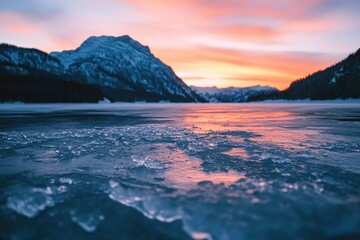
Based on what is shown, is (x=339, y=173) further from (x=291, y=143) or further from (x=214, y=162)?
(x=291, y=143)

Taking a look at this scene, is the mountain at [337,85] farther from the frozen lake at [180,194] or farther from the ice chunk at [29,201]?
the ice chunk at [29,201]

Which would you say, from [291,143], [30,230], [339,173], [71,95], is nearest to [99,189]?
[30,230]

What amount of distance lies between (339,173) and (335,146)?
13.7ft

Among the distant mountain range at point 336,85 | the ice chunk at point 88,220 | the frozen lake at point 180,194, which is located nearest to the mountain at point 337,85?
the distant mountain range at point 336,85

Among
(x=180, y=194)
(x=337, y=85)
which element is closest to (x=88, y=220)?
(x=180, y=194)

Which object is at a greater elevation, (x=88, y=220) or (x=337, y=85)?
(x=337, y=85)

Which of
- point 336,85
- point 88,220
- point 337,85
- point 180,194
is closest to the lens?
point 88,220

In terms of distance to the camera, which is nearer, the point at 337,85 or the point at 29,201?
the point at 29,201

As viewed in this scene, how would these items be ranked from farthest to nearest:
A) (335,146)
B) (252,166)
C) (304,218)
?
(335,146) → (252,166) → (304,218)

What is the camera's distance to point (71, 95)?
365 ft

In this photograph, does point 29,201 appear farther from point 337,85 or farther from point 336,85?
point 336,85

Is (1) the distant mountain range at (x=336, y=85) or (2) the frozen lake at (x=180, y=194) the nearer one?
(2) the frozen lake at (x=180, y=194)

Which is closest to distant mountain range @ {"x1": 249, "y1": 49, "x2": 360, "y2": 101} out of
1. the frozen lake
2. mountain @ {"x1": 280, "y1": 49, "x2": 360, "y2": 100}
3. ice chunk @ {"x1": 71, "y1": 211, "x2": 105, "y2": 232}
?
mountain @ {"x1": 280, "y1": 49, "x2": 360, "y2": 100}

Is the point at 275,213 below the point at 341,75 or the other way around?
below
